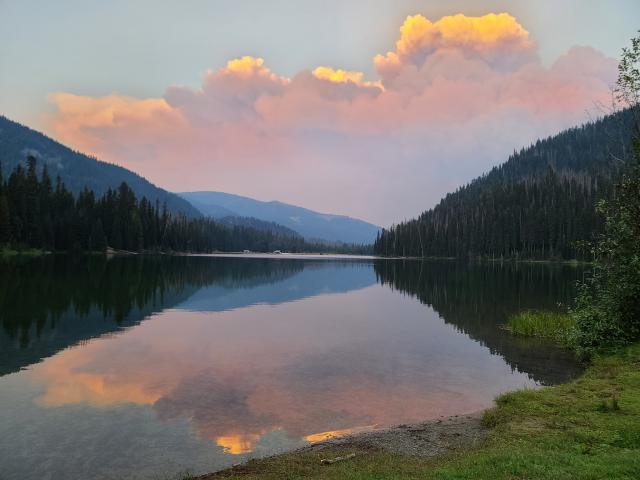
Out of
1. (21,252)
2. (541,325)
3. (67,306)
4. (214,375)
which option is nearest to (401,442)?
(214,375)

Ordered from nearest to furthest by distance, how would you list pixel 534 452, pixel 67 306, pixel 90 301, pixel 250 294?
pixel 534 452
pixel 67 306
pixel 90 301
pixel 250 294

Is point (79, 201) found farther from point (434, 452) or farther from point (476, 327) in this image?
point (434, 452)

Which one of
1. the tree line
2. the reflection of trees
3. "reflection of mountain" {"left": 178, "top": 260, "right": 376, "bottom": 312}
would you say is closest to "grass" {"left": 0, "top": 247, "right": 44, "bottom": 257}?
the tree line

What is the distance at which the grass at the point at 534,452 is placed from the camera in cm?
1087

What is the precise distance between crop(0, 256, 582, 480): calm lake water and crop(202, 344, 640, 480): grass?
8.73 ft

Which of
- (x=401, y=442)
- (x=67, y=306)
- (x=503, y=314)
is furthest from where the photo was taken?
(x=503, y=314)

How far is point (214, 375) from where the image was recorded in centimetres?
2514

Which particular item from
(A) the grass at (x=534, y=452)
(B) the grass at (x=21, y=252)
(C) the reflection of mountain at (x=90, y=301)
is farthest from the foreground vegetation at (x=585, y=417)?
(B) the grass at (x=21, y=252)

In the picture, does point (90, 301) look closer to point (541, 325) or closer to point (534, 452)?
point (541, 325)

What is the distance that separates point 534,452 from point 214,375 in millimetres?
17406

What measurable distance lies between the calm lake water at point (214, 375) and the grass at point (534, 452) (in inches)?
105

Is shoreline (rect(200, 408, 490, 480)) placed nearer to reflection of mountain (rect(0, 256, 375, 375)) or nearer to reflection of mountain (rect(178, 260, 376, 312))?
reflection of mountain (rect(0, 256, 375, 375))

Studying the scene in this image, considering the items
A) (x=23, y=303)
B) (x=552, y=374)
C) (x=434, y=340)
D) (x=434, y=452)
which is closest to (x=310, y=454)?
(x=434, y=452)

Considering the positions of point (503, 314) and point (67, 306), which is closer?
point (67, 306)
